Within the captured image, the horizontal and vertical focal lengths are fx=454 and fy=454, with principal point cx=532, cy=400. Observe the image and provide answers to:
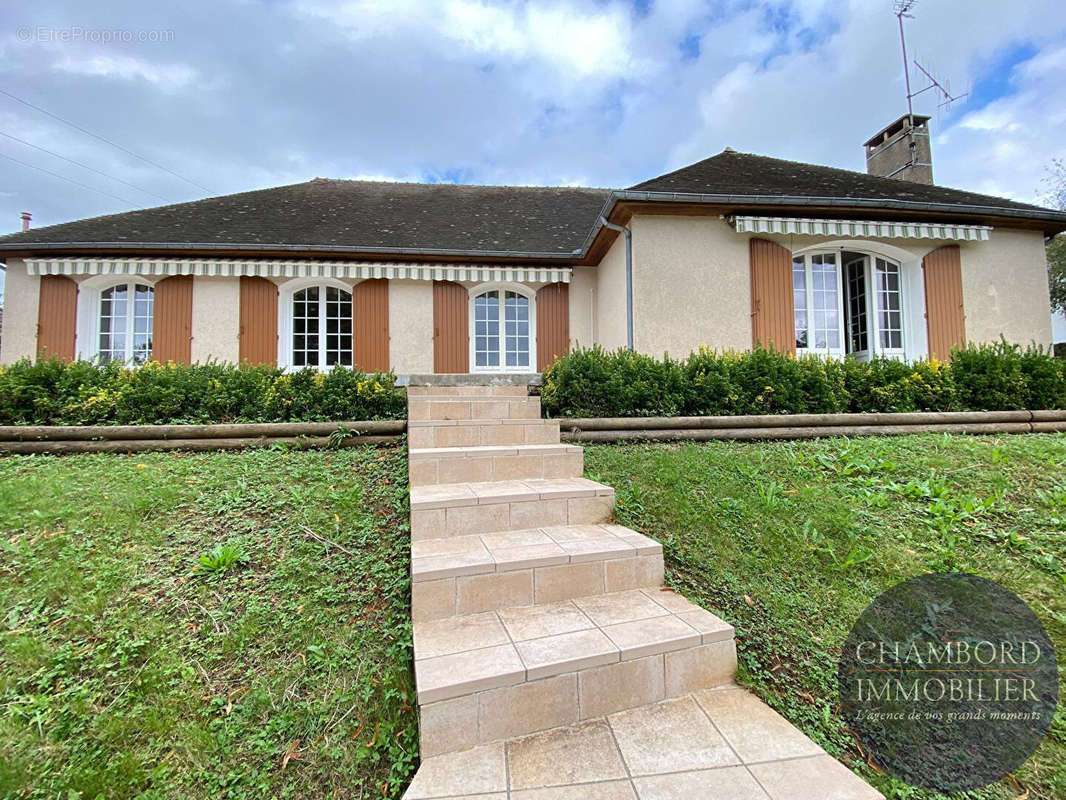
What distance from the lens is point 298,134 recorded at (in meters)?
17.7

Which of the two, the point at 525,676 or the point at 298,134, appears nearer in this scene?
the point at 525,676

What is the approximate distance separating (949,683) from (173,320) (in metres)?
13.2

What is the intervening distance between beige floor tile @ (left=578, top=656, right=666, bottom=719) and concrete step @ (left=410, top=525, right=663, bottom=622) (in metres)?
0.70

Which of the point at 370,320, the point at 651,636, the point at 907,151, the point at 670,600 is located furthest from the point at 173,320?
the point at 907,151

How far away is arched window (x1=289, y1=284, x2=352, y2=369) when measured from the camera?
35.5 ft

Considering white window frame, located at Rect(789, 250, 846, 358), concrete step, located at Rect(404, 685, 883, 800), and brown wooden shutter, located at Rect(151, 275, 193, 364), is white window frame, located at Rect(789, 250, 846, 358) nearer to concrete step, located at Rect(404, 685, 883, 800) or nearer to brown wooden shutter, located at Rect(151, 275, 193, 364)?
concrete step, located at Rect(404, 685, 883, 800)

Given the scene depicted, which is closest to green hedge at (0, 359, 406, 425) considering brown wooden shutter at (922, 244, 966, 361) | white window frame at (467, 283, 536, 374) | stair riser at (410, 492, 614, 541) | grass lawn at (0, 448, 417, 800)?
grass lawn at (0, 448, 417, 800)

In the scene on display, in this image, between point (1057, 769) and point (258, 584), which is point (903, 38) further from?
point (258, 584)

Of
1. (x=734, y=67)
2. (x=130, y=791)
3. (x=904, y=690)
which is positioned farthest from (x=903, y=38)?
(x=130, y=791)

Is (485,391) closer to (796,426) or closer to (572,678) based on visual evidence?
→ (796,426)

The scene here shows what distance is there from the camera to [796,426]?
632 cm

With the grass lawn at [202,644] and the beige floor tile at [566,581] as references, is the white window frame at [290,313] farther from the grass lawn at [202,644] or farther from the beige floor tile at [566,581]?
the beige floor tile at [566,581]

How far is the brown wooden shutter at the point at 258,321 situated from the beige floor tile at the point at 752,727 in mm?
10701

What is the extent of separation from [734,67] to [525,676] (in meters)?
19.3
